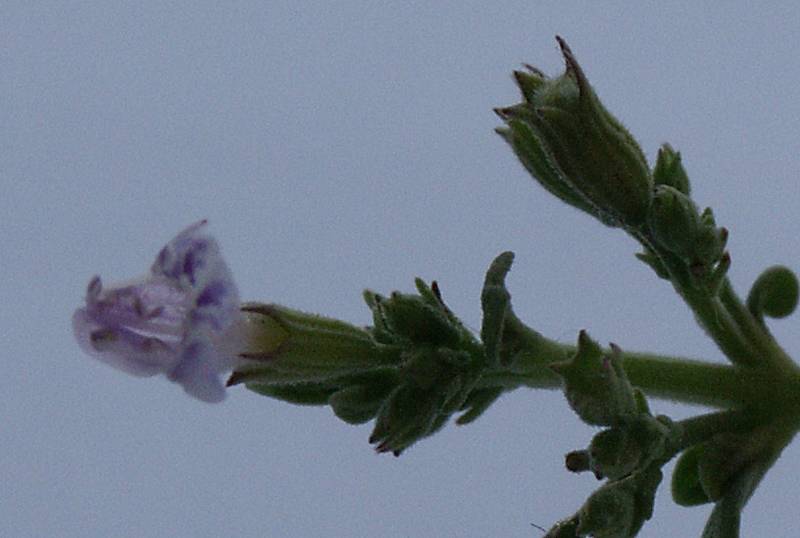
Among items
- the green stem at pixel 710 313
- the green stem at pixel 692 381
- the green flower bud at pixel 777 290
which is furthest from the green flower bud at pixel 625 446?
the green flower bud at pixel 777 290

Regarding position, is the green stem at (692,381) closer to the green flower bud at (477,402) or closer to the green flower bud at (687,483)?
the green flower bud at (477,402)

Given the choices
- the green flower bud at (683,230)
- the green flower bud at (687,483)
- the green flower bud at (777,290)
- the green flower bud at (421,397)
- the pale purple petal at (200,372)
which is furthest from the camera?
the green flower bud at (777,290)

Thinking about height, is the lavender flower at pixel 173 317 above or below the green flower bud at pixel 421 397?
above

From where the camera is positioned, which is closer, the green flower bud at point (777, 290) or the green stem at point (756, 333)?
the green stem at point (756, 333)

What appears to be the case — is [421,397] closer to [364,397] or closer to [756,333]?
[364,397]

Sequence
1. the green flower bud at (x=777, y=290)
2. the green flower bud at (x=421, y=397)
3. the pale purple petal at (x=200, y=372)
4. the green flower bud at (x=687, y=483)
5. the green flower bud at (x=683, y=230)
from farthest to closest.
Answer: the green flower bud at (x=777, y=290), the green flower bud at (x=687, y=483), the green flower bud at (x=683, y=230), the green flower bud at (x=421, y=397), the pale purple petal at (x=200, y=372)

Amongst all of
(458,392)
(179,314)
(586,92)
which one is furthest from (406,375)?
(586,92)

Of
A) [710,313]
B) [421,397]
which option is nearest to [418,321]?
[421,397]

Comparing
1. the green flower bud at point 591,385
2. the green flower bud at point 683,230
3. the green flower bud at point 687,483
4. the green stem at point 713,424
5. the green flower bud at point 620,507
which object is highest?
the green flower bud at point 683,230
